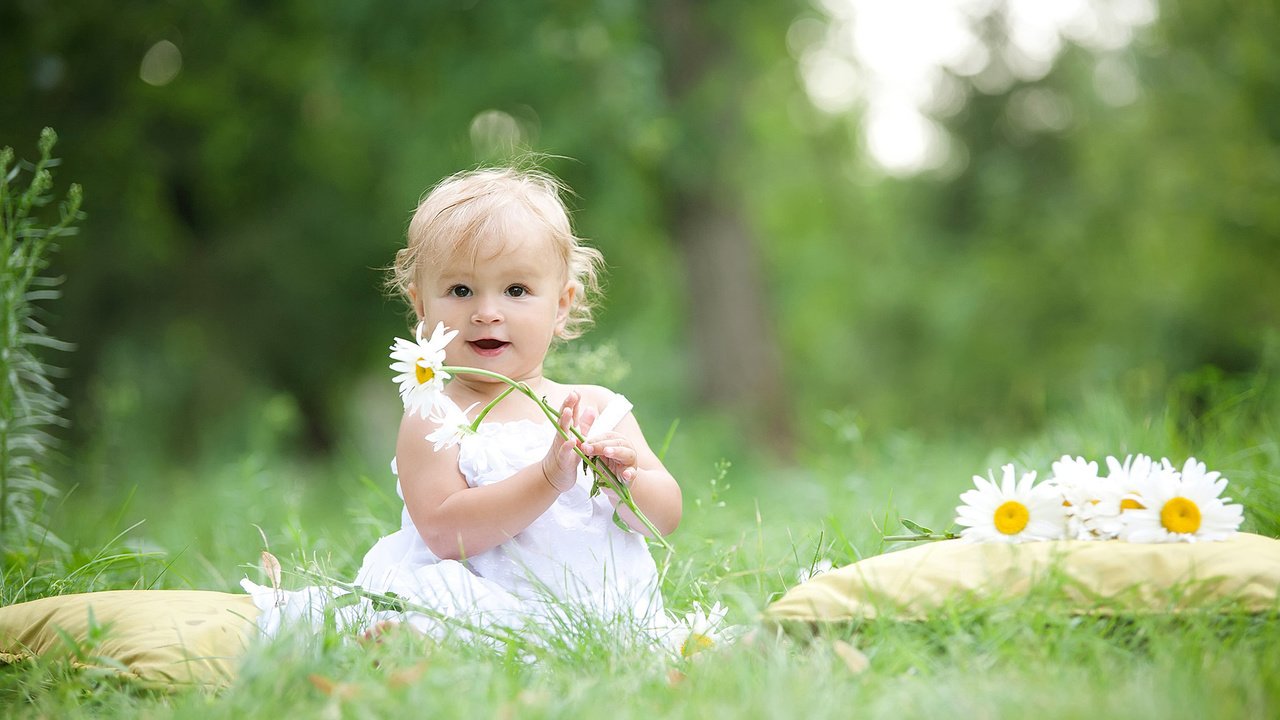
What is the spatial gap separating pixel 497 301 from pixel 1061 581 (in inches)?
52.8

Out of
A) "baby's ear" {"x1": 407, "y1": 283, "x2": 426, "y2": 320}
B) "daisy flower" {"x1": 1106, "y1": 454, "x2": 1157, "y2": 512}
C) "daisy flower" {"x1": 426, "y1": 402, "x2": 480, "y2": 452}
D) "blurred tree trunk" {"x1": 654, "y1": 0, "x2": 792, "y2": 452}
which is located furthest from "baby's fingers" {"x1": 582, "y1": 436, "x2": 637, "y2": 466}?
"blurred tree trunk" {"x1": 654, "y1": 0, "x2": 792, "y2": 452}

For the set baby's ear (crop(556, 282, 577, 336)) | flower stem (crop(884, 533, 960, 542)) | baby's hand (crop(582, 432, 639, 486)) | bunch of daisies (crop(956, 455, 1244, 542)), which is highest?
baby's ear (crop(556, 282, 577, 336))

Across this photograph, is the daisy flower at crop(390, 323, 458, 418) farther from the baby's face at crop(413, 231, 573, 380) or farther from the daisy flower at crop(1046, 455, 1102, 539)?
the daisy flower at crop(1046, 455, 1102, 539)

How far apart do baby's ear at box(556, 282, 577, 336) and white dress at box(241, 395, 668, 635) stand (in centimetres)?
31

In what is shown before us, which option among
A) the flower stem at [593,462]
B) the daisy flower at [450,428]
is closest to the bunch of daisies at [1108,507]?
the flower stem at [593,462]

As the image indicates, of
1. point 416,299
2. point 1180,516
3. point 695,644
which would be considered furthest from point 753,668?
point 416,299

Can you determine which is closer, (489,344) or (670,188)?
(489,344)

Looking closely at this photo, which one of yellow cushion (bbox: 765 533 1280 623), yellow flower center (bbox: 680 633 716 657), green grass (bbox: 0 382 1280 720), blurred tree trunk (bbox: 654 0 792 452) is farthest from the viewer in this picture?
blurred tree trunk (bbox: 654 0 792 452)

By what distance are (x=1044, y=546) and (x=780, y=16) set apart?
6.30 meters

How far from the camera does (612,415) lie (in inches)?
96.3

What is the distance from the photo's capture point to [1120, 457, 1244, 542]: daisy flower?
2.17 m

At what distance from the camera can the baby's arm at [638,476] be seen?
2.26m

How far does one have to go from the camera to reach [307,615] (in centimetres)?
224

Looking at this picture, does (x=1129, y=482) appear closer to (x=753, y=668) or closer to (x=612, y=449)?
(x=753, y=668)
